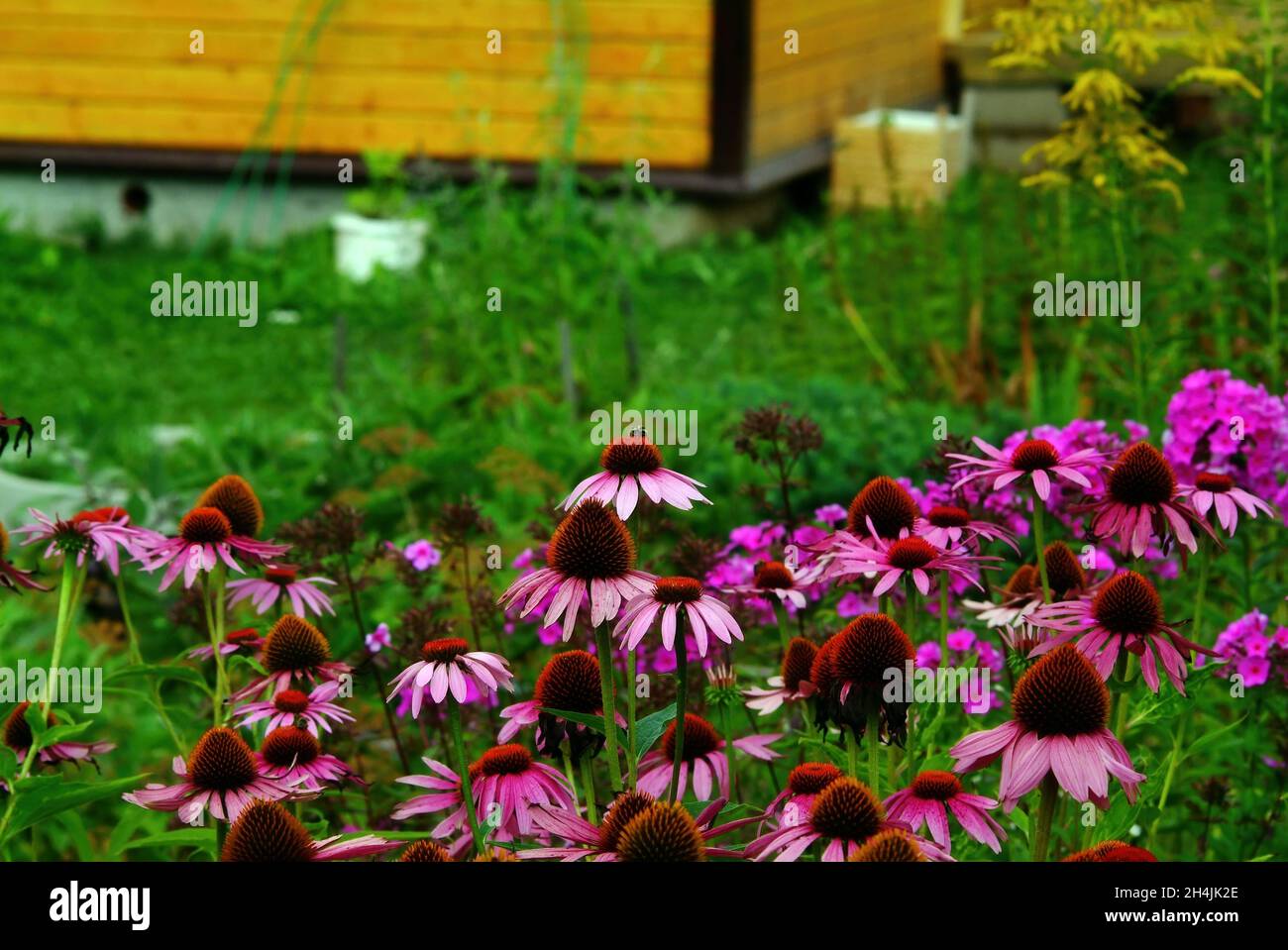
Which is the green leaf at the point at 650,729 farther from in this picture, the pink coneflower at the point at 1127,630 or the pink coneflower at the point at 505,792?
the pink coneflower at the point at 1127,630

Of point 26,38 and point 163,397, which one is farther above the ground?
point 26,38

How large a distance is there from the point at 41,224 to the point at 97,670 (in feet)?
28.3

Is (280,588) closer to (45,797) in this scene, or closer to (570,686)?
(45,797)

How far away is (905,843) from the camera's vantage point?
4.55 feet

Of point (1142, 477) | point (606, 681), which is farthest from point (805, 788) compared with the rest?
point (1142, 477)

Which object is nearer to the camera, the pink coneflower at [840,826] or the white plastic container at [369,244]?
the pink coneflower at [840,826]

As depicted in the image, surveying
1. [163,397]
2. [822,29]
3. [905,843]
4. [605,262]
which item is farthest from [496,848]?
[822,29]

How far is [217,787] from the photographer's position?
1.69 metres

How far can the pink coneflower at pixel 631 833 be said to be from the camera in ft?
4.59

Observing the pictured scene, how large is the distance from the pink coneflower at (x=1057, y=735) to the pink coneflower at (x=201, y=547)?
988mm

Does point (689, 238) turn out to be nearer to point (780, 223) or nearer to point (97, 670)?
point (780, 223)

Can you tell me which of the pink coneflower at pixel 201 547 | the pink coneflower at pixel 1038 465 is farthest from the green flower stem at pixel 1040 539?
the pink coneflower at pixel 201 547

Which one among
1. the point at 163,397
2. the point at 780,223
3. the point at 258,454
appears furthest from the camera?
the point at 780,223
